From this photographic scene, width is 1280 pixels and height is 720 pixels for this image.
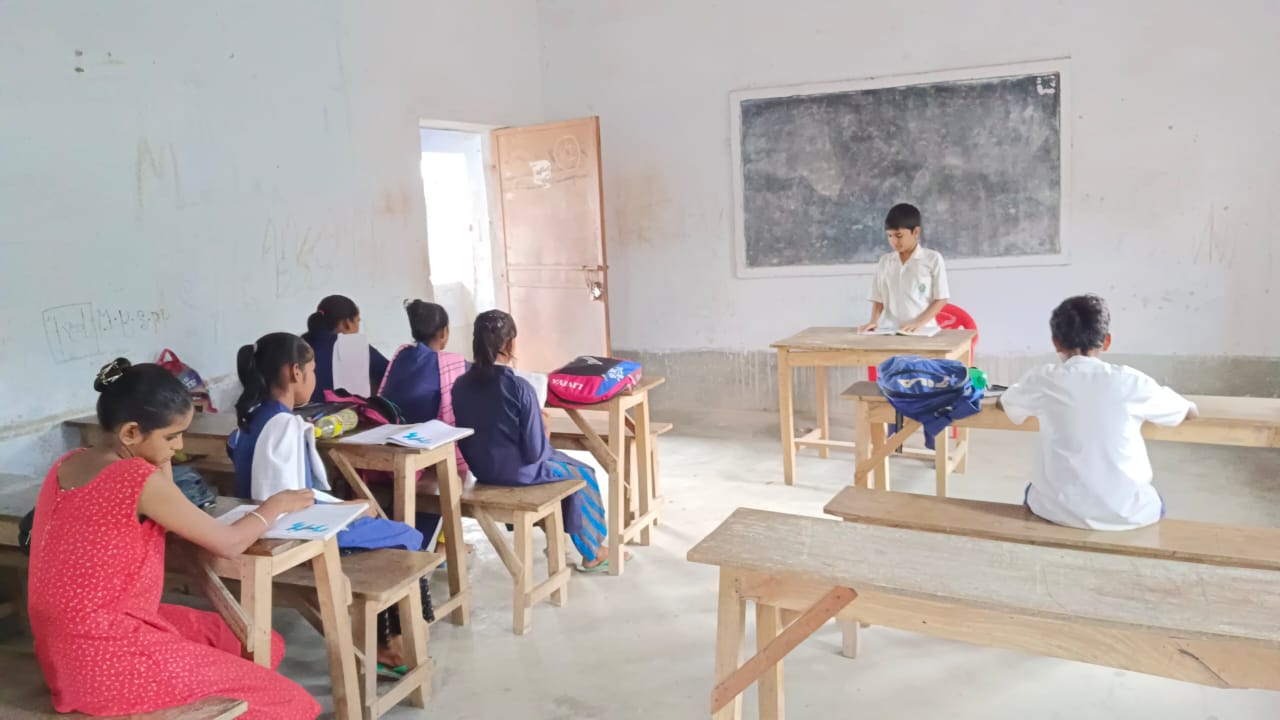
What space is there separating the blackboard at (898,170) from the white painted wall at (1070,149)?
0.12 metres

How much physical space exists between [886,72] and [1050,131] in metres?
1.07

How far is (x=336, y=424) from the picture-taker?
297cm

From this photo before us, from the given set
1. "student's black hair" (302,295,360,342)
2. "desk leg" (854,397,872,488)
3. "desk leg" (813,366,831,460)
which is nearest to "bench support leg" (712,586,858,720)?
"desk leg" (854,397,872,488)

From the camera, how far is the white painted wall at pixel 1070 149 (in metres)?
5.23

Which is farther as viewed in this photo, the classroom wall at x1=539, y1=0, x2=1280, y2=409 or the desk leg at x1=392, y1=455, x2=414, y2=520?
the classroom wall at x1=539, y1=0, x2=1280, y2=409

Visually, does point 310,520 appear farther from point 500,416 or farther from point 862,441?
point 862,441

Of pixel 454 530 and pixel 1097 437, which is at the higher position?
pixel 1097 437

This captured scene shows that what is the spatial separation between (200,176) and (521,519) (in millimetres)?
2368

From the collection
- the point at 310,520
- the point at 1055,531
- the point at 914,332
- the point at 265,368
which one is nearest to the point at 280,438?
the point at 265,368

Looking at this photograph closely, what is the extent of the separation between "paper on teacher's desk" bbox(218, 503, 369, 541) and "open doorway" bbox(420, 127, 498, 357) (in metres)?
4.32

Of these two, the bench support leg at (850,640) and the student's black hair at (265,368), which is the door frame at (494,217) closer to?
the student's black hair at (265,368)

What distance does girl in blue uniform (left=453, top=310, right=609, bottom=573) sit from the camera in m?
3.08

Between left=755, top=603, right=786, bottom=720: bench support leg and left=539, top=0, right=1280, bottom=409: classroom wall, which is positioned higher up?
left=539, top=0, right=1280, bottom=409: classroom wall

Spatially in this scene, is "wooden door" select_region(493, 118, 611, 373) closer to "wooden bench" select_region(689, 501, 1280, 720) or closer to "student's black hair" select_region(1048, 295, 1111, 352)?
"student's black hair" select_region(1048, 295, 1111, 352)
